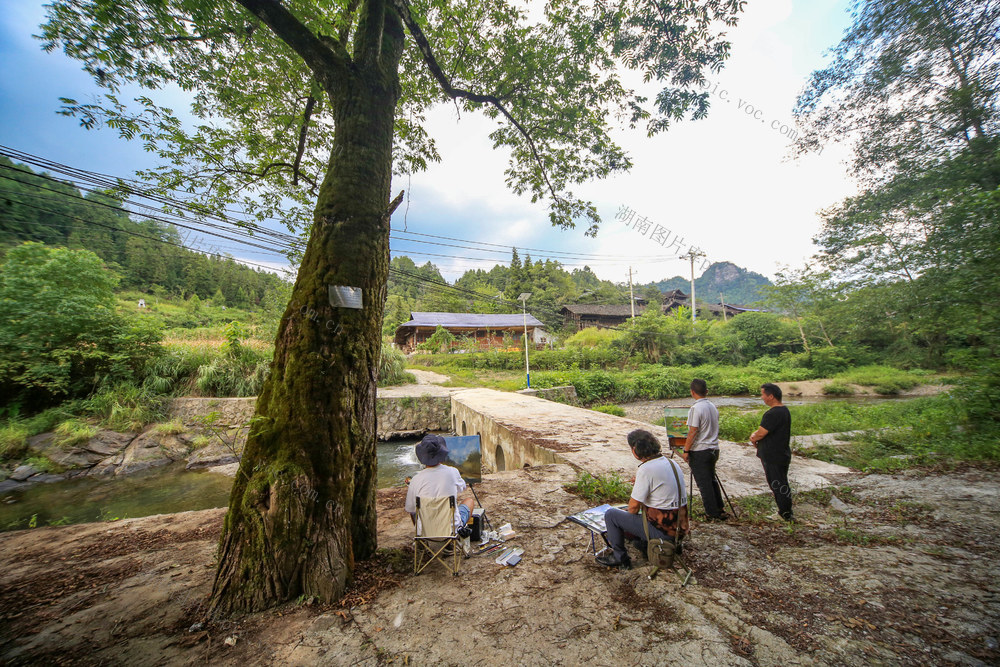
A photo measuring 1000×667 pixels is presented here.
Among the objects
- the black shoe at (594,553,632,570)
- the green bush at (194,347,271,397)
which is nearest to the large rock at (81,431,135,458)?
the green bush at (194,347,271,397)

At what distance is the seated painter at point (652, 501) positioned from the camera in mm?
2611

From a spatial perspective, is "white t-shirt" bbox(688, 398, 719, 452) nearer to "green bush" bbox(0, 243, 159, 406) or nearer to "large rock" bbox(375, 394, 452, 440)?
"large rock" bbox(375, 394, 452, 440)

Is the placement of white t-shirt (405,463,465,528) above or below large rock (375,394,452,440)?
above

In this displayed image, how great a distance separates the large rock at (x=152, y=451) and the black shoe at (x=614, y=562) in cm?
1142

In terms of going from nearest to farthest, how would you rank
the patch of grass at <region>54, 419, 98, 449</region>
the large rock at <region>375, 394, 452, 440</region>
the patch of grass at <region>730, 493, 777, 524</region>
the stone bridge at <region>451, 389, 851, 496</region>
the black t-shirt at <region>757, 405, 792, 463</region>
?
the black t-shirt at <region>757, 405, 792, 463</region> → the patch of grass at <region>730, 493, 777, 524</region> → the stone bridge at <region>451, 389, 851, 496</region> → the patch of grass at <region>54, 419, 98, 449</region> → the large rock at <region>375, 394, 452, 440</region>

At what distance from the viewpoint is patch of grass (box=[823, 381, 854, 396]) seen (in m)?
17.2

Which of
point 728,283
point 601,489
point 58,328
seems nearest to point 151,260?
point 58,328

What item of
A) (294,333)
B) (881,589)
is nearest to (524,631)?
(881,589)

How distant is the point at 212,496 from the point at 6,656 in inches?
250

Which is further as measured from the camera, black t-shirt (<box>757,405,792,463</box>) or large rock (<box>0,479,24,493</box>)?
large rock (<box>0,479,24,493</box>)

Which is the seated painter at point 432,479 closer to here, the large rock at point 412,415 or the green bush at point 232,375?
the large rock at point 412,415

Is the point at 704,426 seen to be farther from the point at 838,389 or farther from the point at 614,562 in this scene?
the point at 838,389

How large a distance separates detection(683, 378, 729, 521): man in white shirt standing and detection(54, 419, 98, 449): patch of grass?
1310 cm

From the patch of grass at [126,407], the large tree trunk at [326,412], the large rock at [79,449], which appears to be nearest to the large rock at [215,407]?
the patch of grass at [126,407]
